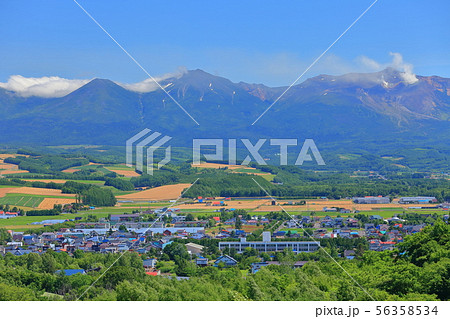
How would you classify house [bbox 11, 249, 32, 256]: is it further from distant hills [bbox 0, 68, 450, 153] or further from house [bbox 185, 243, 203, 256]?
distant hills [bbox 0, 68, 450, 153]

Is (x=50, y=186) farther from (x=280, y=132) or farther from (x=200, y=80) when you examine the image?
(x=280, y=132)

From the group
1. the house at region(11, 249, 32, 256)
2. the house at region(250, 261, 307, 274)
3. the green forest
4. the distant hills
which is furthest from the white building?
the distant hills

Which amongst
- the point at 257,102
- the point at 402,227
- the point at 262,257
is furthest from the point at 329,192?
the point at 257,102

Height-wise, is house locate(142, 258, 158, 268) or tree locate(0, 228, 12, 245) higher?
house locate(142, 258, 158, 268)

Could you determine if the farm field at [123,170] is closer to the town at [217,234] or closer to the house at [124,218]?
the town at [217,234]

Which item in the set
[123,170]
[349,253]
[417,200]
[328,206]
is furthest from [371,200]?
[349,253]

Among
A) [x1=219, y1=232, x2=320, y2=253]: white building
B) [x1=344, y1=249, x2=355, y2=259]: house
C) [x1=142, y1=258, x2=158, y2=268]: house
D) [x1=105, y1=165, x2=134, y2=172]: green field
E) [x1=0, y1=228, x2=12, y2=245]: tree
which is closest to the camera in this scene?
[x1=142, y1=258, x2=158, y2=268]: house

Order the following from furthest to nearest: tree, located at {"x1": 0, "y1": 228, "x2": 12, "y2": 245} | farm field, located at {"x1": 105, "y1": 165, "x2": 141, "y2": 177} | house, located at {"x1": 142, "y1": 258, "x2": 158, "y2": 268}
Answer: farm field, located at {"x1": 105, "y1": 165, "x2": 141, "y2": 177} < tree, located at {"x1": 0, "y1": 228, "x2": 12, "y2": 245} < house, located at {"x1": 142, "y1": 258, "x2": 158, "y2": 268}
